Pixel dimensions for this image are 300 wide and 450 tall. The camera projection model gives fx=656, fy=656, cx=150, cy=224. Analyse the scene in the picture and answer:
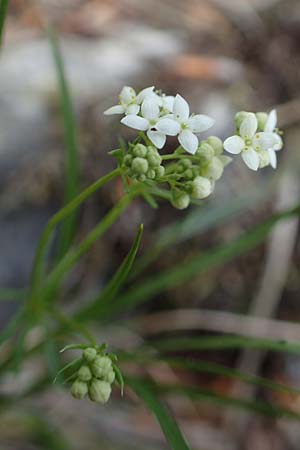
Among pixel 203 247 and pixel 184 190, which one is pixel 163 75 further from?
pixel 184 190

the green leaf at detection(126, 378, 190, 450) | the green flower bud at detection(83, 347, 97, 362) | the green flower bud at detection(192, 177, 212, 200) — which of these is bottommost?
the green leaf at detection(126, 378, 190, 450)

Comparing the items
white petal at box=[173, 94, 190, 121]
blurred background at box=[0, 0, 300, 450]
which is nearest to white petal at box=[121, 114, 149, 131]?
white petal at box=[173, 94, 190, 121]

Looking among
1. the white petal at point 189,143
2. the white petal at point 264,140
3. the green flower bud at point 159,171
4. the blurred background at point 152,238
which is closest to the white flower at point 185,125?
the white petal at point 189,143

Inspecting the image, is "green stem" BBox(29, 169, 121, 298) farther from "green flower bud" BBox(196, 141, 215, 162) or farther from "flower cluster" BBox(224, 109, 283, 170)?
"flower cluster" BBox(224, 109, 283, 170)

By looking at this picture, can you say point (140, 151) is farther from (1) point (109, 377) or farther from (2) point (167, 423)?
(2) point (167, 423)

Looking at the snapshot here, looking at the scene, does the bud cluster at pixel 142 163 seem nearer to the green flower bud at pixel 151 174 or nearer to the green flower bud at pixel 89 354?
the green flower bud at pixel 151 174

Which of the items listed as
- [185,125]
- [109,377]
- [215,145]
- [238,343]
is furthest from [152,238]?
[109,377]
